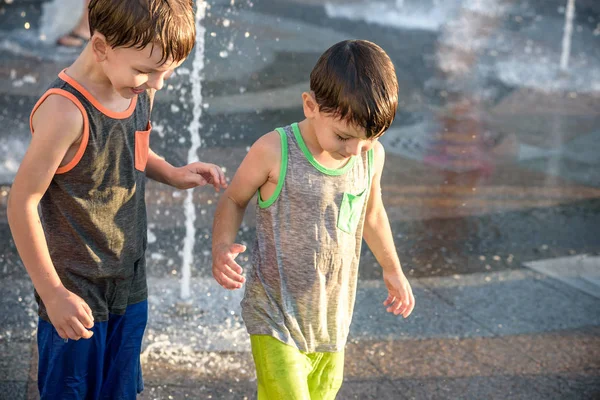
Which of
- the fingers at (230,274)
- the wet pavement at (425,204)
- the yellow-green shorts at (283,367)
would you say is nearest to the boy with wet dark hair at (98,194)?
the fingers at (230,274)

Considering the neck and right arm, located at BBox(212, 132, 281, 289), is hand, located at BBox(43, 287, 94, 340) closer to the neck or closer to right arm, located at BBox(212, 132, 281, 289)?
right arm, located at BBox(212, 132, 281, 289)

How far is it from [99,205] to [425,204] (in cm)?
395

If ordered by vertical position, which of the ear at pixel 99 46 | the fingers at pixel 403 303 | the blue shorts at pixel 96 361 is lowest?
the blue shorts at pixel 96 361

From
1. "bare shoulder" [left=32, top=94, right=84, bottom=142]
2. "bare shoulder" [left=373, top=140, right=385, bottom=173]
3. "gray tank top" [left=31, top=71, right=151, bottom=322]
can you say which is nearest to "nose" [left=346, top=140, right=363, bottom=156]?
"bare shoulder" [left=373, top=140, right=385, bottom=173]

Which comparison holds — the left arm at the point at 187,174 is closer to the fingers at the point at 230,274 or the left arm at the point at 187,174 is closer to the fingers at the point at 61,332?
the fingers at the point at 230,274

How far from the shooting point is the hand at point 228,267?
7.72 ft

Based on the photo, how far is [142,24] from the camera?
→ 85.2 inches

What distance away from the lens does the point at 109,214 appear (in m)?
2.39

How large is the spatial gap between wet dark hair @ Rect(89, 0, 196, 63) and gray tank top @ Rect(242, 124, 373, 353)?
43 centimetres

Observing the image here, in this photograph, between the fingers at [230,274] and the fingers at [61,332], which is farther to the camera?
the fingers at [230,274]

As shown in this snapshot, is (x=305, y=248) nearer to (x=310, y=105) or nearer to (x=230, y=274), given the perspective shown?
(x=230, y=274)

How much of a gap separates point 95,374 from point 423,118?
6.35 metres

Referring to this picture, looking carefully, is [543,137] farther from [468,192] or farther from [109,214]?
[109,214]

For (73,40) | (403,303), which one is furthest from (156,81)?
(73,40)
